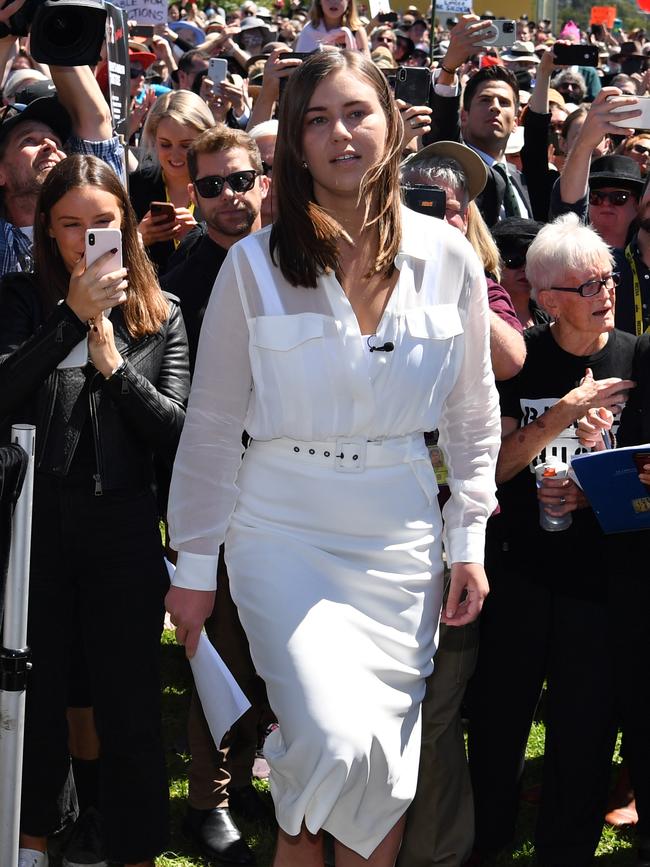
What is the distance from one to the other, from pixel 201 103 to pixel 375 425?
3837mm

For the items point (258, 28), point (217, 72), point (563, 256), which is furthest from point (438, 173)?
point (258, 28)

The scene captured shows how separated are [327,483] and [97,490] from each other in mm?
899

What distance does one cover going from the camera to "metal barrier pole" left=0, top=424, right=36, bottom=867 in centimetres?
300

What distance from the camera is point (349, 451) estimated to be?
9.77 feet

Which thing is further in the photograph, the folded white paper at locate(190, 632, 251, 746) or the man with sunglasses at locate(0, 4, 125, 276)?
the man with sunglasses at locate(0, 4, 125, 276)

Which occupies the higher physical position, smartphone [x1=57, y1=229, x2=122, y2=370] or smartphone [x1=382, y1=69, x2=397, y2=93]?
smartphone [x1=382, y1=69, x2=397, y2=93]

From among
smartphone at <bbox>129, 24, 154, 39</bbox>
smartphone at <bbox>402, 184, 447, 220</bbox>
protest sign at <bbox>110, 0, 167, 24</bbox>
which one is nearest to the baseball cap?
smartphone at <bbox>402, 184, 447, 220</bbox>

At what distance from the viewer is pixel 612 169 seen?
598 cm

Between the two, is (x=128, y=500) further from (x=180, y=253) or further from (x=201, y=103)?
(x=201, y=103)

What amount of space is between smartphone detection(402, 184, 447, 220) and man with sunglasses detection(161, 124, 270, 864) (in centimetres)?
83

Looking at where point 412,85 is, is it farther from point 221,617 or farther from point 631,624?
point 631,624

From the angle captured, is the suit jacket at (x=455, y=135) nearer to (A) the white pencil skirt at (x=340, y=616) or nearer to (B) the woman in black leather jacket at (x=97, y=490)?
(B) the woman in black leather jacket at (x=97, y=490)

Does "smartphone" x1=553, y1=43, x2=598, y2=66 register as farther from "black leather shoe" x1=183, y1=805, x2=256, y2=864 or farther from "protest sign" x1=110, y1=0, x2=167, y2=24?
"black leather shoe" x1=183, y1=805, x2=256, y2=864

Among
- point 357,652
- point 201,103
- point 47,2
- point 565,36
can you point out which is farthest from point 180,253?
point 565,36
